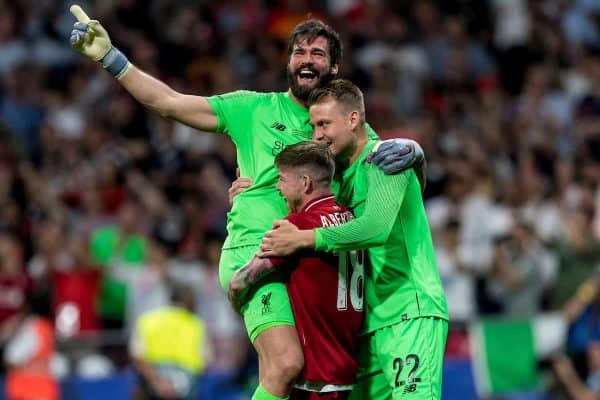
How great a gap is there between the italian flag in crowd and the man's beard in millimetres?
5608

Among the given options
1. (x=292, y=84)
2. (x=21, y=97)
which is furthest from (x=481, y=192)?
(x=292, y=84)

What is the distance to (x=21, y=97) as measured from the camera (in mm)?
14602

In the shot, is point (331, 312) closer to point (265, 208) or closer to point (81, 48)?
point (265, 208)

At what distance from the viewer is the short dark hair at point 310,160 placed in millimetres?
6469

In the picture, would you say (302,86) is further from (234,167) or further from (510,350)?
(234,167)

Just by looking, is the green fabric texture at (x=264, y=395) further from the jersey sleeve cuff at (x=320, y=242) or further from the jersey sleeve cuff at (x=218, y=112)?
the jersey sleeve cuff at (x=218, y=112)

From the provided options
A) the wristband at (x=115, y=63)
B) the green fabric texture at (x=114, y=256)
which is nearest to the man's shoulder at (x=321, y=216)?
the wristband at (x=115, y=63)

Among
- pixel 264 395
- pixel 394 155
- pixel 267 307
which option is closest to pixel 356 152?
pixel 394 155

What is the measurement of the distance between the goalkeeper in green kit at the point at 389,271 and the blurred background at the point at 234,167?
192 inches

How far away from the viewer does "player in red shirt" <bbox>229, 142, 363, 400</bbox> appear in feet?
21.2

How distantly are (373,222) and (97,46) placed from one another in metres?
1.71

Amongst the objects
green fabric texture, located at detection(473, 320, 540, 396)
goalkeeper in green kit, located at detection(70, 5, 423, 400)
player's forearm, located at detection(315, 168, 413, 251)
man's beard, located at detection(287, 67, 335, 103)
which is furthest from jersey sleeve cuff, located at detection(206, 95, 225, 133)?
green fabric texture, located at detection(473, 320, 540, 396)

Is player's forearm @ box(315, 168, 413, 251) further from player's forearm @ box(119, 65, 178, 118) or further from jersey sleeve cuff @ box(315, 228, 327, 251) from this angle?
player's forearm @ box(119, 65, 178, 118)

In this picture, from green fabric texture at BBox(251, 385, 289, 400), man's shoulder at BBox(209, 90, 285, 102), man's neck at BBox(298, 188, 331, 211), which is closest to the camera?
green fabric texture at BBox(251, 385, 289, 400)
